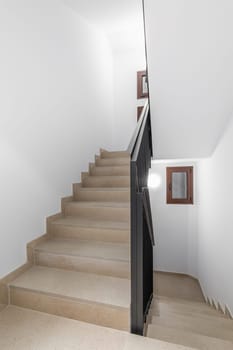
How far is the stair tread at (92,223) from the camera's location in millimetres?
2168

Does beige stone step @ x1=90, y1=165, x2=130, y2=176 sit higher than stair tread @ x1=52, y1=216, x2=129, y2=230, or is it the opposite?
beige stone step @ x1=90, y1=165, x2=130, y2=176

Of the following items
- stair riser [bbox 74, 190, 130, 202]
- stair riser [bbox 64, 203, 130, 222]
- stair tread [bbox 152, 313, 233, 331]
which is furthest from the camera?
stair riser [bbox 74, 190, 130, 202]

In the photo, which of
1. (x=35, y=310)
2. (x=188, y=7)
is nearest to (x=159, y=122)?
(x=188, y=7)

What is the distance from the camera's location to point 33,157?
2.08 meters

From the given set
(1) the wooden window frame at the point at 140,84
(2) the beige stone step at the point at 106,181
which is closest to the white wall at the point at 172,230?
(1) the wooden window frame at the point at 140,84

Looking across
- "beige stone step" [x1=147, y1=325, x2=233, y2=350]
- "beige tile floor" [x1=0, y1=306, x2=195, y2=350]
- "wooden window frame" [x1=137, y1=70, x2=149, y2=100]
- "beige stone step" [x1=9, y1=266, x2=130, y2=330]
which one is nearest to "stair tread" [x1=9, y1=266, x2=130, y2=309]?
"beige stone step" [x1=9, y1=266, x2=130, y2=330]

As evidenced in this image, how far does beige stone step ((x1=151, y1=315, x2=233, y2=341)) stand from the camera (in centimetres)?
157

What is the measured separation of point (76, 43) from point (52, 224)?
267cm

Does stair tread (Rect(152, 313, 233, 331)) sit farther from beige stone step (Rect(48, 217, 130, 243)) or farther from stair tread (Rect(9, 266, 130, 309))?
beige stone step (Rect(48, 217, 130, 243))

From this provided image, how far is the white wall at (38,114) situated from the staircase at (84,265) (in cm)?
18

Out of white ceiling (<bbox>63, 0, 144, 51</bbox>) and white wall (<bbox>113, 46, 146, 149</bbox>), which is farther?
white wall (<bbox>113, 46, 146, 149</bbox>)

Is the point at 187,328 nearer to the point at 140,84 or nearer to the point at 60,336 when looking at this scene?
the point at 60,336

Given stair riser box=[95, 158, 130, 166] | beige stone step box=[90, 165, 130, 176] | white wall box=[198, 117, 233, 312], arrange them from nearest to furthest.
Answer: white wall box=[198, 117, 233, 312]
beige stone step box=[90, 165, 130, 176]
stair riser box=[95, 158, 130, 166]

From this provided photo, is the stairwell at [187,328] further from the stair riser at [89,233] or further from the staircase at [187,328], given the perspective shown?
the stair riser at [89,233]
